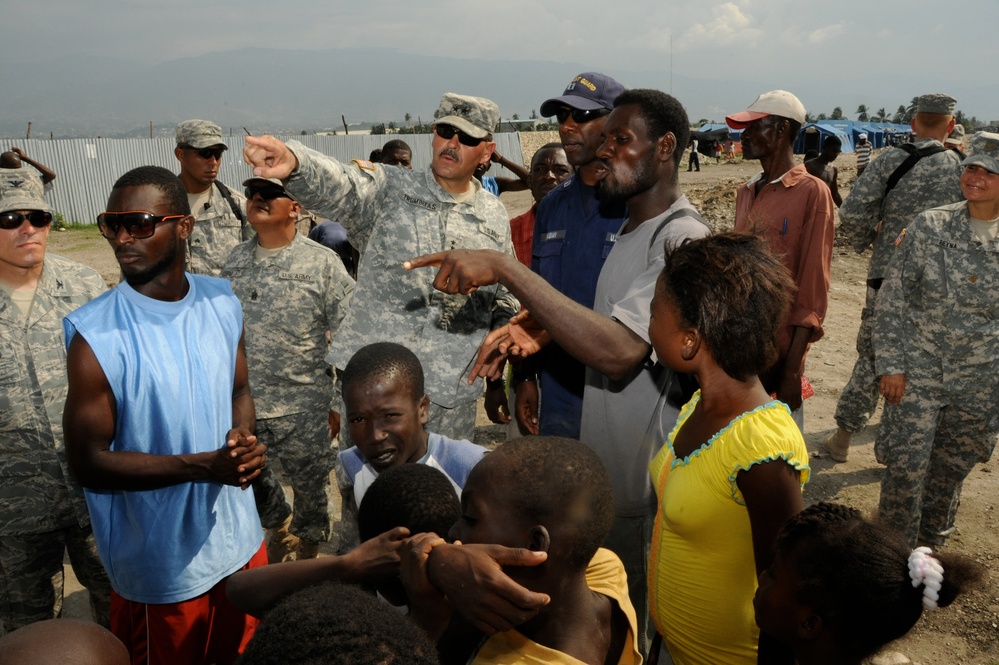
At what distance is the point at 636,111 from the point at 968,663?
117 inches

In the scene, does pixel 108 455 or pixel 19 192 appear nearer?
pixel 108 455

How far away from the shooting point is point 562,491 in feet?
5.10

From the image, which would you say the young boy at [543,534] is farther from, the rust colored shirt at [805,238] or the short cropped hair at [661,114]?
the rust colored shirt at [805,238]

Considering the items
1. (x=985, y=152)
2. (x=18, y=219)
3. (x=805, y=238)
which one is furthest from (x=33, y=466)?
(x=985, y=152)

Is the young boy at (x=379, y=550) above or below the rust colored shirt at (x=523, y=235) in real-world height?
below

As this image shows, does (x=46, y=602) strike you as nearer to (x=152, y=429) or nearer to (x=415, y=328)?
(x=152, y=429)

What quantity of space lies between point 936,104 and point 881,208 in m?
0.82

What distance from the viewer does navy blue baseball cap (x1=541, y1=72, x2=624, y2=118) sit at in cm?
351

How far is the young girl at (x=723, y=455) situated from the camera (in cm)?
187

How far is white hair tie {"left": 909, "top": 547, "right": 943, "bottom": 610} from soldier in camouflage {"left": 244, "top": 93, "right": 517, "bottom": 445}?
2017 millimetres

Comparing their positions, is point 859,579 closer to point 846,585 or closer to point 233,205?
point 846,585

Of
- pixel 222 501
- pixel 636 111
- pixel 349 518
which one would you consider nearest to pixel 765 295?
pixel 636 111

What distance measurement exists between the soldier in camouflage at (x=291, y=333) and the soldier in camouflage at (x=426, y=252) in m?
0.72

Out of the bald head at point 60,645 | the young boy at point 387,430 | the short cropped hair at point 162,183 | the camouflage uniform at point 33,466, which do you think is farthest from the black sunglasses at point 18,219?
the bald head at point 60,645
